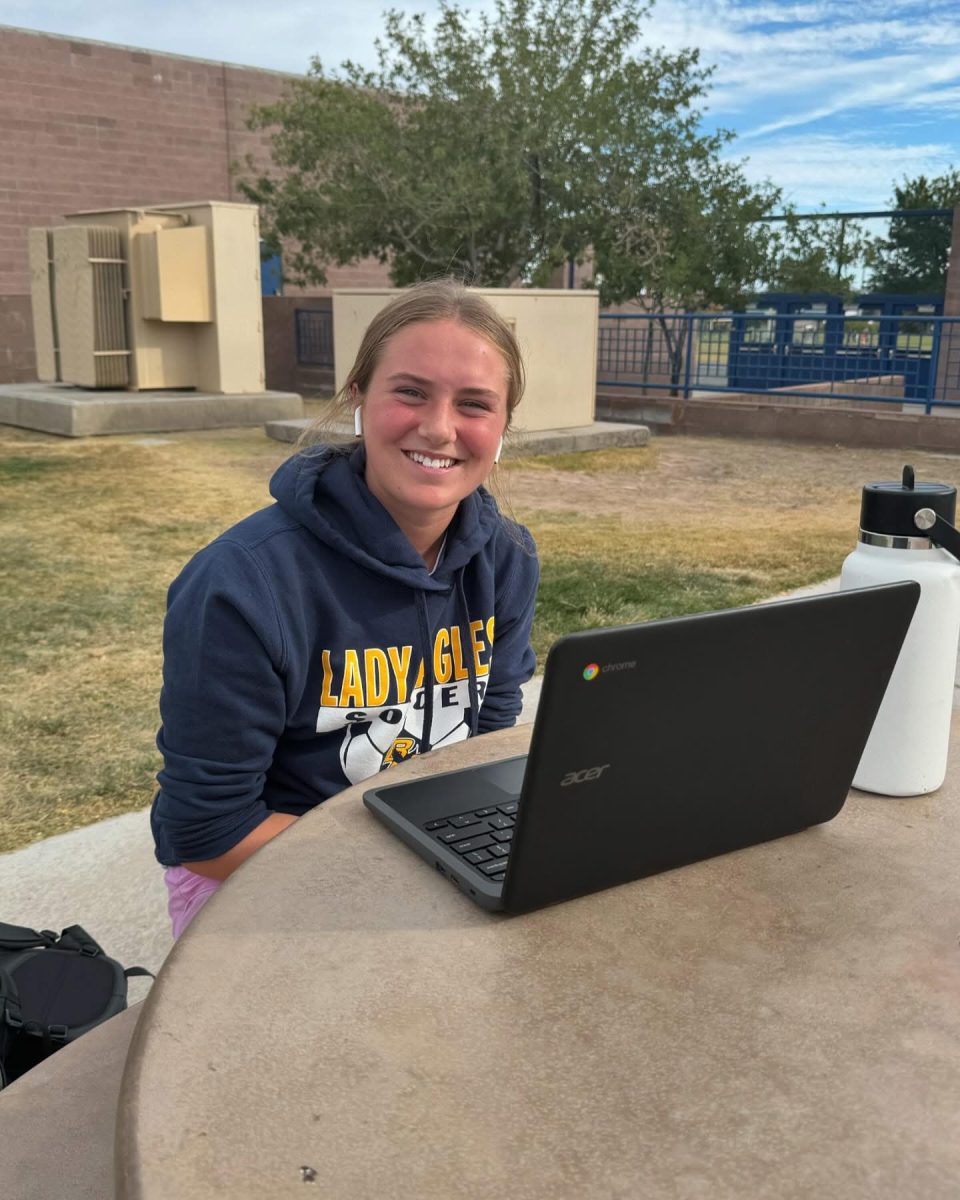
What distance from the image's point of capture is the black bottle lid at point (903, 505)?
1.22 meters

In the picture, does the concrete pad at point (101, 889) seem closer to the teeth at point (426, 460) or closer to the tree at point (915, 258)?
the teeth at point (426, 460)

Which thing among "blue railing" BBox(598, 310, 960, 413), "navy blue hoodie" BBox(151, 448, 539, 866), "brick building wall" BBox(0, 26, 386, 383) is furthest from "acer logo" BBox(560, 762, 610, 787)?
"brick building wall" BBox(0, 26, 386, 383)

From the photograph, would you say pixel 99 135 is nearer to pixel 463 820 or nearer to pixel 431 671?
pixel 431 671

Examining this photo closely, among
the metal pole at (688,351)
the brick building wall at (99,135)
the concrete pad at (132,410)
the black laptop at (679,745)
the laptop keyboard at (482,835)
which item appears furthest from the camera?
the brick building wall at (99,135)

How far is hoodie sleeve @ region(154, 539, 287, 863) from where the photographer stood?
1487 mm

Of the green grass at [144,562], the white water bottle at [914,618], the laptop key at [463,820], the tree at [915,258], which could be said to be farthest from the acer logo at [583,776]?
the tree at [915,258]

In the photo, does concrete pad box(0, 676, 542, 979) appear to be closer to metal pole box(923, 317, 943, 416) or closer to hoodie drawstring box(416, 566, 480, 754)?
hoodie drawstring box(416, 566, 480, 754)

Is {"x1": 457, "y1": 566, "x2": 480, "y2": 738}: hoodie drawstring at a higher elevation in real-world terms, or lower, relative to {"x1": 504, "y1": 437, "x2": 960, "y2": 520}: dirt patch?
higher

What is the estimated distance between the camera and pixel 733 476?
374 inches

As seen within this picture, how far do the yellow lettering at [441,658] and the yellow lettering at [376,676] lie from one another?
96 millimetres

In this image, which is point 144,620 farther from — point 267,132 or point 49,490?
point 267,132

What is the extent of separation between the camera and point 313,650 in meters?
1.60

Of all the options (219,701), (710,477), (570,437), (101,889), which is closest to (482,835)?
(219,701)

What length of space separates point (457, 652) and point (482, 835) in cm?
60
